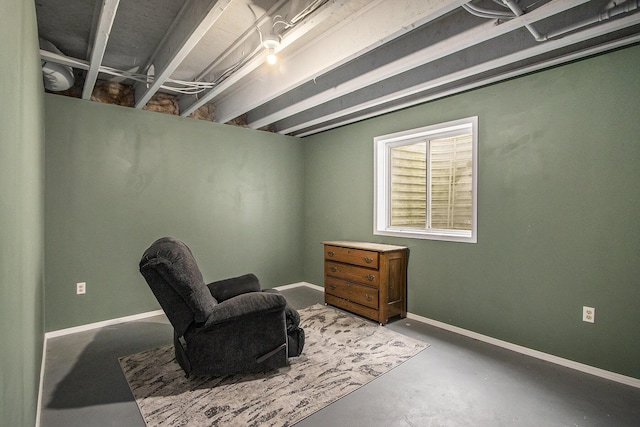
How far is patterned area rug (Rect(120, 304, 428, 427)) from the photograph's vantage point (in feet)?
6.54

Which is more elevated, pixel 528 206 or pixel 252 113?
pixel 252 113

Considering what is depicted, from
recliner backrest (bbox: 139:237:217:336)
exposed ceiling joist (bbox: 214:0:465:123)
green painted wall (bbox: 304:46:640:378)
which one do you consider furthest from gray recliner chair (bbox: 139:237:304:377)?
green painted wall (bbox: 304:46:640:378)

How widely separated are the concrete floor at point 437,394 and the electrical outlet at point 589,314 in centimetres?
42

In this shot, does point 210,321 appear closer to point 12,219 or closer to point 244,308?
point 244,308

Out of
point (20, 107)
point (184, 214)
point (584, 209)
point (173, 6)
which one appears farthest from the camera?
point (184, 214)

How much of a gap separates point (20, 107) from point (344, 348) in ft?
8.92

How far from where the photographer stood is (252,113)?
177 inches

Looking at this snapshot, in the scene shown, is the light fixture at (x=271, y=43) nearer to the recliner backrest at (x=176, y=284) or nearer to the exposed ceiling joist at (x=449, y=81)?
the exposed ceiling joist at (x=449, y=81)

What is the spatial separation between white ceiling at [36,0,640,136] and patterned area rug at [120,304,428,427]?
7.81 feet

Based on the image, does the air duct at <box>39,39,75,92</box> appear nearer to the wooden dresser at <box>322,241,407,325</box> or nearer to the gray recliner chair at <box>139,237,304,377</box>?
the gray recliner chair at <box>139,237,304,377</box>

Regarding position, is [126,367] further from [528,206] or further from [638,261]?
[638,261]

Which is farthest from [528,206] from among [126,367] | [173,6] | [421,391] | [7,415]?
[126,367]

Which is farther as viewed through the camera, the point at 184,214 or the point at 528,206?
the point at 184,214

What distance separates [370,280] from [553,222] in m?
1.77
